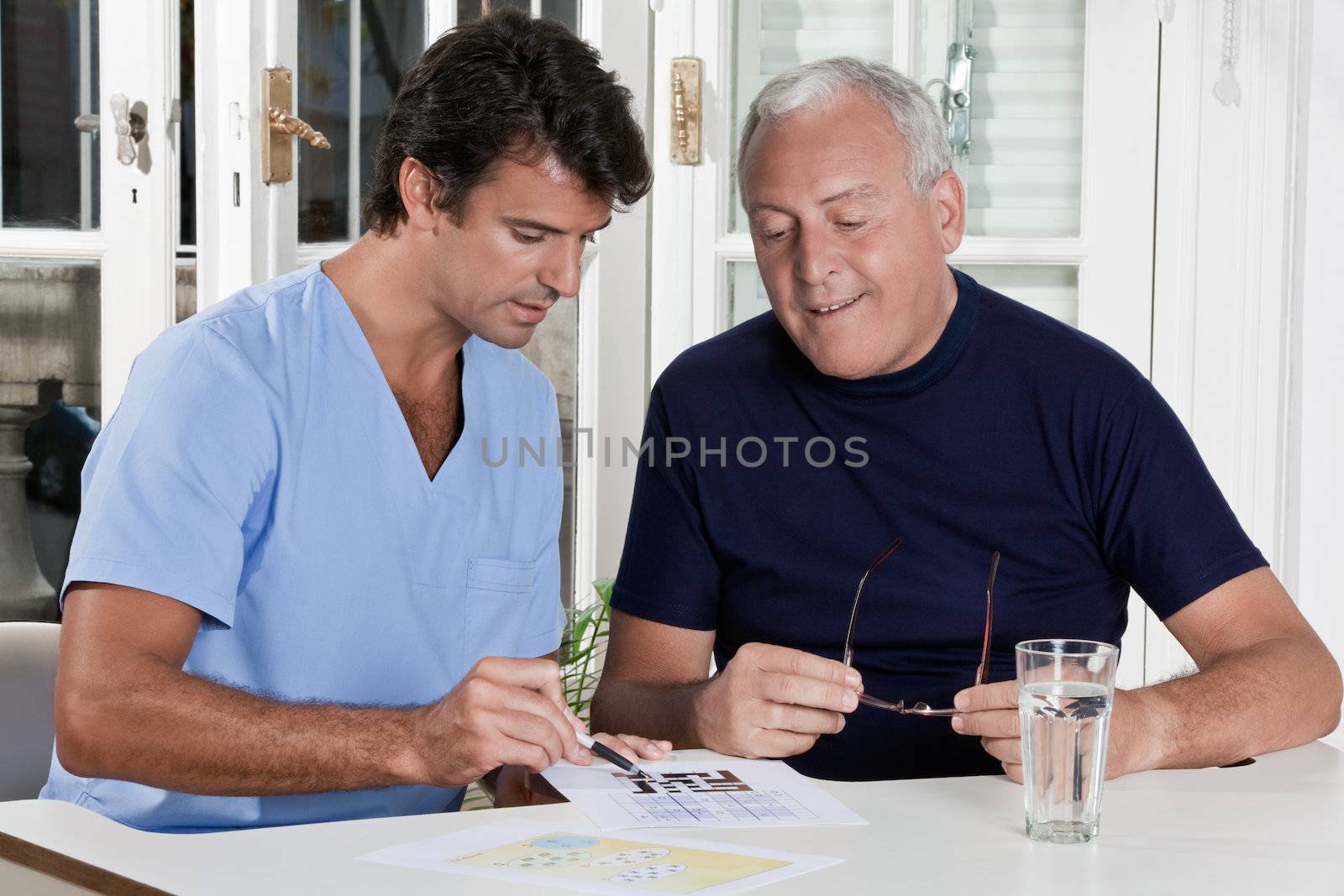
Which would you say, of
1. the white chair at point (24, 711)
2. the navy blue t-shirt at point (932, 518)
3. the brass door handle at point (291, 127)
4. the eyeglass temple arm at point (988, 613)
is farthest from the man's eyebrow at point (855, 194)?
the brass door handle at point (291, 127)

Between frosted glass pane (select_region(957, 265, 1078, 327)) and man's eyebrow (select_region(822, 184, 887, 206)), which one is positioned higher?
man's eyebrow (select_region(822, 184, 887, 206))

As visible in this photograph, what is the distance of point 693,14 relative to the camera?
7.95ft

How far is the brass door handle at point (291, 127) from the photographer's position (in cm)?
225

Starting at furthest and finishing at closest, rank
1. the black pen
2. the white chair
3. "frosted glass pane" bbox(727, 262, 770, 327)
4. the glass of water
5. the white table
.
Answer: "frosted glass pane" bbox(727, 262, 770, 327), the white chair, the black pen, the glass of water, the white table

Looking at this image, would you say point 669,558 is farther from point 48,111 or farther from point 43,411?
point 48,111

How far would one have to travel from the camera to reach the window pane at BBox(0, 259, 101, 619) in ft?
7.77

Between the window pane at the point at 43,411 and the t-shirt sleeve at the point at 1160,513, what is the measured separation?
5.50 feet

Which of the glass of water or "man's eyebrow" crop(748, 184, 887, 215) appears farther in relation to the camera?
"man's eyebrow" crop(748, 184, 887, 215)

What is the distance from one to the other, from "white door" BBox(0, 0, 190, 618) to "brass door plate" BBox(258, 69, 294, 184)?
16 centimetres

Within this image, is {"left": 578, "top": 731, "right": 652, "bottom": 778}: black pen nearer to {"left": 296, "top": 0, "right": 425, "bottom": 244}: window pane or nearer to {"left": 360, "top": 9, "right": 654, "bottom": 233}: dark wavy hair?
{"left": 360, "top": 9, "right": 654, "bottom": 233}: dark wavy hair

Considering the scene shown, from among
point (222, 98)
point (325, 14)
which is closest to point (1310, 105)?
point (325, 14)

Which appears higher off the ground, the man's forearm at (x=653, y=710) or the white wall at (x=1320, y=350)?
the white wall at (x=1320, y=350)

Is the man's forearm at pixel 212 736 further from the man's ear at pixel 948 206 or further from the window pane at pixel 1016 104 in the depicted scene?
the window pane at pixel 1016 104

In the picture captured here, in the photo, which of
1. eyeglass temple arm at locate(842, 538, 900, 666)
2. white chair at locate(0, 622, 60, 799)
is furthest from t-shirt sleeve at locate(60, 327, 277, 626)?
eyeglass temple arm at locate(842, 538, 900, 666)
